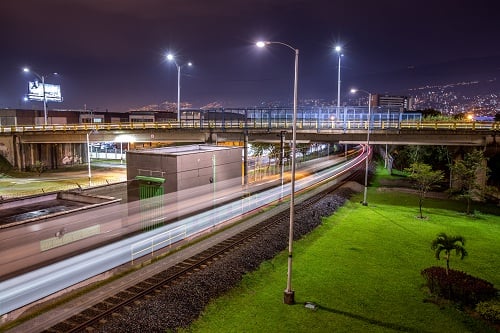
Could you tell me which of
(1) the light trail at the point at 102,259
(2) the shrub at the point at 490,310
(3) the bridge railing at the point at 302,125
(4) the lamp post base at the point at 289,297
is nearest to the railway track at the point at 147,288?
(1) the light trail at the point at 102,259

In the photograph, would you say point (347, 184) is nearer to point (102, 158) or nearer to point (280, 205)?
point (280, 205)

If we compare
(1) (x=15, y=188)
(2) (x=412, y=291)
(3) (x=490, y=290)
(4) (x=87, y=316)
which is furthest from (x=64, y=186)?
(3) (x=490, y=290)

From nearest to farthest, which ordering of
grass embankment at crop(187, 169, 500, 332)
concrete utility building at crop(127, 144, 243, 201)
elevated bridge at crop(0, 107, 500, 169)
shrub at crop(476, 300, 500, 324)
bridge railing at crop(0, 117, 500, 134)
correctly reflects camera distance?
grass embankment at crop(187, 169, 500, 332) < shrub at crop(476, 300, 500, 324) < concrete utility building at crop(127, 144, 243, 201) < elevated bridge at crop(0, 107, 500, 169) < bridge railing at crop(0, 117, 500, 134)

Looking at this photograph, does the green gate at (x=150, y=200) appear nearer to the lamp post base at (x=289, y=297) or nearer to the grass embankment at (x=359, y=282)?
the grass embankment at (x=359, y=282)

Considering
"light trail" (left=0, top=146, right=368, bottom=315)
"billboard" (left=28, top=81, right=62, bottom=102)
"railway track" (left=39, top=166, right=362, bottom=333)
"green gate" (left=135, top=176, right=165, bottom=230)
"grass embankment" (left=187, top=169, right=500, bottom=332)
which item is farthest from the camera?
"billboard" (left=28, top=81, right=62, bottom=102)

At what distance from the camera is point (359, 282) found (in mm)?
16578

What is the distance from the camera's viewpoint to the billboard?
79.1 m

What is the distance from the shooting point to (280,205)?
31.3 m

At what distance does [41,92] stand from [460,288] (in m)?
87.8

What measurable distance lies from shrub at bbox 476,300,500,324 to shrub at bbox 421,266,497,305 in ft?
2.04

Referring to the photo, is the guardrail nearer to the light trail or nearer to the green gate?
the light trail

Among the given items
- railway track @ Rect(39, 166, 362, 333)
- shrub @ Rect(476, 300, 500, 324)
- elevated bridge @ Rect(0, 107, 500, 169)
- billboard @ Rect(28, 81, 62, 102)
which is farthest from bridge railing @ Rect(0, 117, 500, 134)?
shrub @ Rect(476, 300, 500, 324)

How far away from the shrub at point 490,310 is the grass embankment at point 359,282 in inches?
19.7

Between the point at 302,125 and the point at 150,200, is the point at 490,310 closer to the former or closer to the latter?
the point at 150,200
